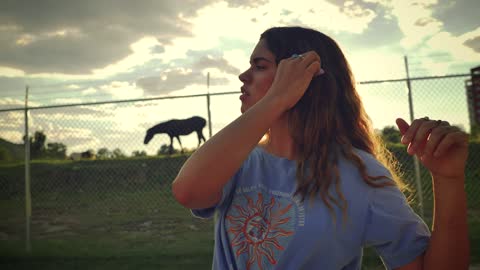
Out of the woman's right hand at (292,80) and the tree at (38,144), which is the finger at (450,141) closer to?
the woman's right hand at (292,80)

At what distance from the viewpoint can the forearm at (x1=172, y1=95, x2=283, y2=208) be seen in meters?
0.97

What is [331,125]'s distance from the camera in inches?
51.3

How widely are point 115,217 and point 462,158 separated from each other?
25.2 feet

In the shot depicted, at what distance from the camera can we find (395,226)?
3.37 feet

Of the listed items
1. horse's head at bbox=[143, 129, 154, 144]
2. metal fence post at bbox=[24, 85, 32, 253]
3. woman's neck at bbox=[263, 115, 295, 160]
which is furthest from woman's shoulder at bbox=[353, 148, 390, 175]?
metal fence post at bbox=[24, 85, 32, 253]

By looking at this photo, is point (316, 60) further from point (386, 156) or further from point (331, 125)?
point (386, 156)

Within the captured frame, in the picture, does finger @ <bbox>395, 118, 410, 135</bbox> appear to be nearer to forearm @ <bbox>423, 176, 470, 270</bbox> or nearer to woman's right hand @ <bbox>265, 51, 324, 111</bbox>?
forearm @ <bbox>423, 176, 470, 270</bbox>

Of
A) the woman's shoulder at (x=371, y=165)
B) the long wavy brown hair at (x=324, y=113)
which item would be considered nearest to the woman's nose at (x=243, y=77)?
the long wavy brown hair at (x=324, y=113)

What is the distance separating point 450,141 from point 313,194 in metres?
0.38

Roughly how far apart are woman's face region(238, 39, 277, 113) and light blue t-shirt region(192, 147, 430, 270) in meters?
0.31

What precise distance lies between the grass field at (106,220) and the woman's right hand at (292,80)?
4.23 metres

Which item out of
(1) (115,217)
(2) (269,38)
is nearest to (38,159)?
(1) (115,217)

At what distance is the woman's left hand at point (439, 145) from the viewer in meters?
0.93

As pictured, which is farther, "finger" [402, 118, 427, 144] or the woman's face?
the woman's face
